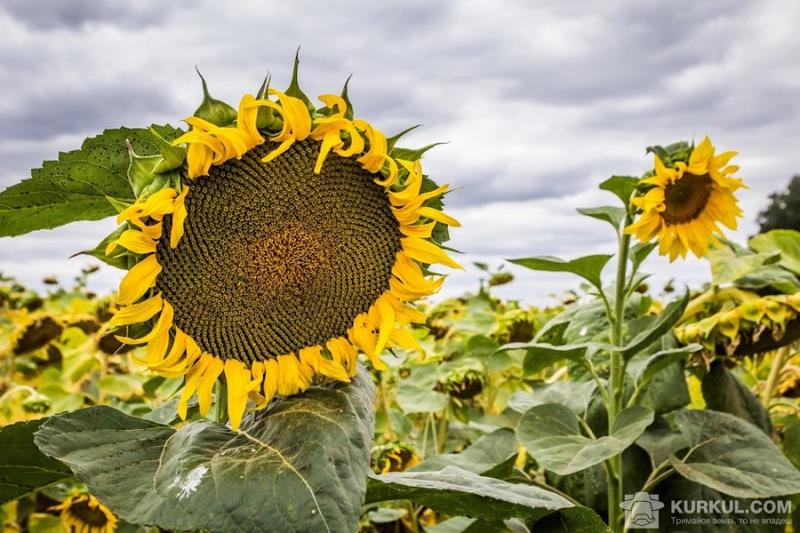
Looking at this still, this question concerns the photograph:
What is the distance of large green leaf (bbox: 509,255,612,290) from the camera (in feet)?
5.96

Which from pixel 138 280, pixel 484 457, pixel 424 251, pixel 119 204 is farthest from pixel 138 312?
pixel 484 457

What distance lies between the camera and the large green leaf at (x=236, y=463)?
0.84 m

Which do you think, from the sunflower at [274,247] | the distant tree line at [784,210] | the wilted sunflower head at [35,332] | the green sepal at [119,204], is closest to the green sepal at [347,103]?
the sunflower at [274,247]

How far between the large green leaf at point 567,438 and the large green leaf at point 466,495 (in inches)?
13.6

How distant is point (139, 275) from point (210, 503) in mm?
328

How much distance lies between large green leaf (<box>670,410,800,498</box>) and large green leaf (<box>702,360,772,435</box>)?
0.24 meters

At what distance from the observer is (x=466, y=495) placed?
1062mm

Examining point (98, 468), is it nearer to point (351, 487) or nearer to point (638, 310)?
point (351, 487)

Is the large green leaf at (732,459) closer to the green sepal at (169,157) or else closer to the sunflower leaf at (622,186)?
the sunflower leaf at (622,186)

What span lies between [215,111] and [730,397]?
65.2 inches

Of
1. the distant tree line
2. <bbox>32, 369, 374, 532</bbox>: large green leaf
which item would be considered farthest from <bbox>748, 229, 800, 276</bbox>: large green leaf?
the distant tree line

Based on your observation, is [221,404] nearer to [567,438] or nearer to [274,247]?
[274,247]

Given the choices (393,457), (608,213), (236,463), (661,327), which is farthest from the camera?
(393,457)

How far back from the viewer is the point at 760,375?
319 cm
